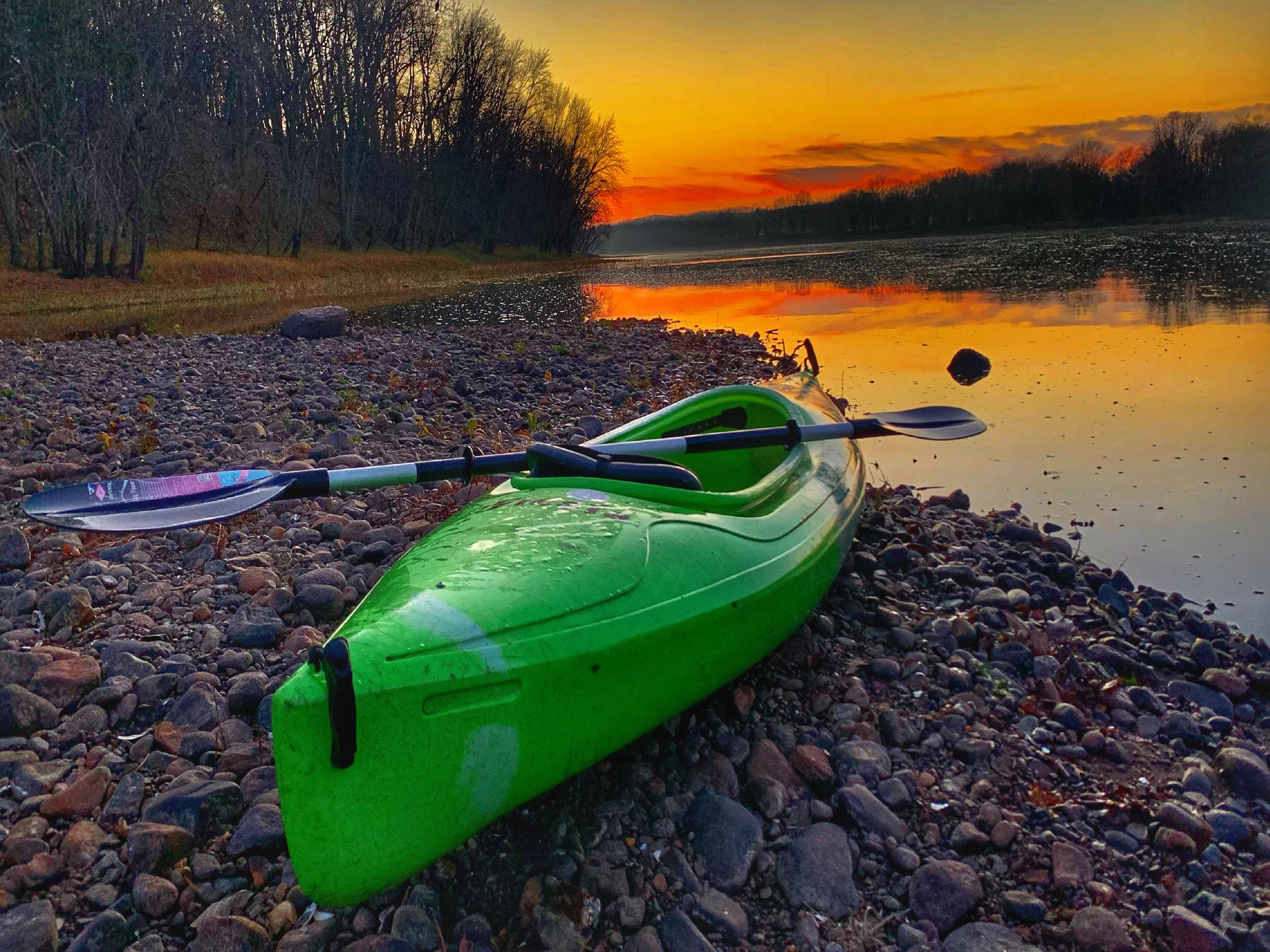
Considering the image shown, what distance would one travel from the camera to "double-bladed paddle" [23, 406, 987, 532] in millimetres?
2840

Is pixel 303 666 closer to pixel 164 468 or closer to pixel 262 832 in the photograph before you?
pixel 262 832

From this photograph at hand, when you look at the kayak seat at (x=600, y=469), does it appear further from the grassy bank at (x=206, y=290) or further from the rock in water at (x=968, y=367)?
the grassy bank at (x=206, y=290)

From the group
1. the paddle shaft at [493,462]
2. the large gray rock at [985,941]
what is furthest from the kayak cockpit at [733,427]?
the large gray rock at [985,941]

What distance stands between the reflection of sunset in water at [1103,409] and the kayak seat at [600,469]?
2574 mm

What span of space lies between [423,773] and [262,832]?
0.64 meters

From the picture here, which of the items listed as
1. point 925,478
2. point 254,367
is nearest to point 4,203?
point 254,367

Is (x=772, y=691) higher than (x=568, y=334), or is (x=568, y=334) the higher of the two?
(x=568, y=334)

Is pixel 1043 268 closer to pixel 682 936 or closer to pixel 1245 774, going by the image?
pixel 1245 774

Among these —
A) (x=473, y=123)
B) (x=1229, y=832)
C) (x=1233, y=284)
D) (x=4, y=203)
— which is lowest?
(x=1229, y=832)

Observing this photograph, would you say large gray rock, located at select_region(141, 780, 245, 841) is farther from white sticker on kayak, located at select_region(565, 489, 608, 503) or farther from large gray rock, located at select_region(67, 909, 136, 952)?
white sticker on kayak, located at select_region(565, 489, 608, 503)

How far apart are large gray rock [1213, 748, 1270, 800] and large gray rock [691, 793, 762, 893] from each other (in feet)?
4.74

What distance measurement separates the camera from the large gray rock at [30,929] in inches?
67.6

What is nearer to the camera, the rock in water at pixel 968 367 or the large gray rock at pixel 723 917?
the large gray rock at pixel 723 917

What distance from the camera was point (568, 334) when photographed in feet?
39.2
